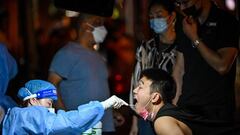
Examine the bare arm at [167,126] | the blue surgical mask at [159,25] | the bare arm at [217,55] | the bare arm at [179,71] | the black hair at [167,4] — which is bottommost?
the bare arm at [167,126]

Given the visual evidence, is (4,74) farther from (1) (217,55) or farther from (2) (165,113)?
(1) (217,55)

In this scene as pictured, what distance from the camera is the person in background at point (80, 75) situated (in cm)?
745

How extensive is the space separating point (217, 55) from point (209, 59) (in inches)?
3.5

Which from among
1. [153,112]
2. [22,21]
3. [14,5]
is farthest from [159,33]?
[14,5]

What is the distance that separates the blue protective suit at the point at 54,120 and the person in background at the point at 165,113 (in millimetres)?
389

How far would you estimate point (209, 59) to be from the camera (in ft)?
20.9

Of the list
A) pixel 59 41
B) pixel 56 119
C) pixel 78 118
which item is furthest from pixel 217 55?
pixel 59 41

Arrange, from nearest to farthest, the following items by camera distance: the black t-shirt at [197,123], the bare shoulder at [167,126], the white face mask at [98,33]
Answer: the bare shoulder at [167,126], the black t-shirt at [197,123], the white face mask at [98,33]

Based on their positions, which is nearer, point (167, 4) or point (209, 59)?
point (209, 59)

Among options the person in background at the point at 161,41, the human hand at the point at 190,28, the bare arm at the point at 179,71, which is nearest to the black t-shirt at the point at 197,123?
the human hand at the point at 190,28

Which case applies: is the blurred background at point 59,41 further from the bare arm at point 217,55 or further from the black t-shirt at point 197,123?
the black t-shirt at point 197,123

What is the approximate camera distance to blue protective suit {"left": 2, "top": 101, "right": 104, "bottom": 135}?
5.90m

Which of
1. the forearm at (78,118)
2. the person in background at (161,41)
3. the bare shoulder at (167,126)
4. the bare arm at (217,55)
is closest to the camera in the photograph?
the bare shoulder at (167,126)

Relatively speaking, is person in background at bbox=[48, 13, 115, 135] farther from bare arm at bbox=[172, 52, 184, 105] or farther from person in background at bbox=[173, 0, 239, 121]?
person in background at bbox=[173, 0, 239, 121]
